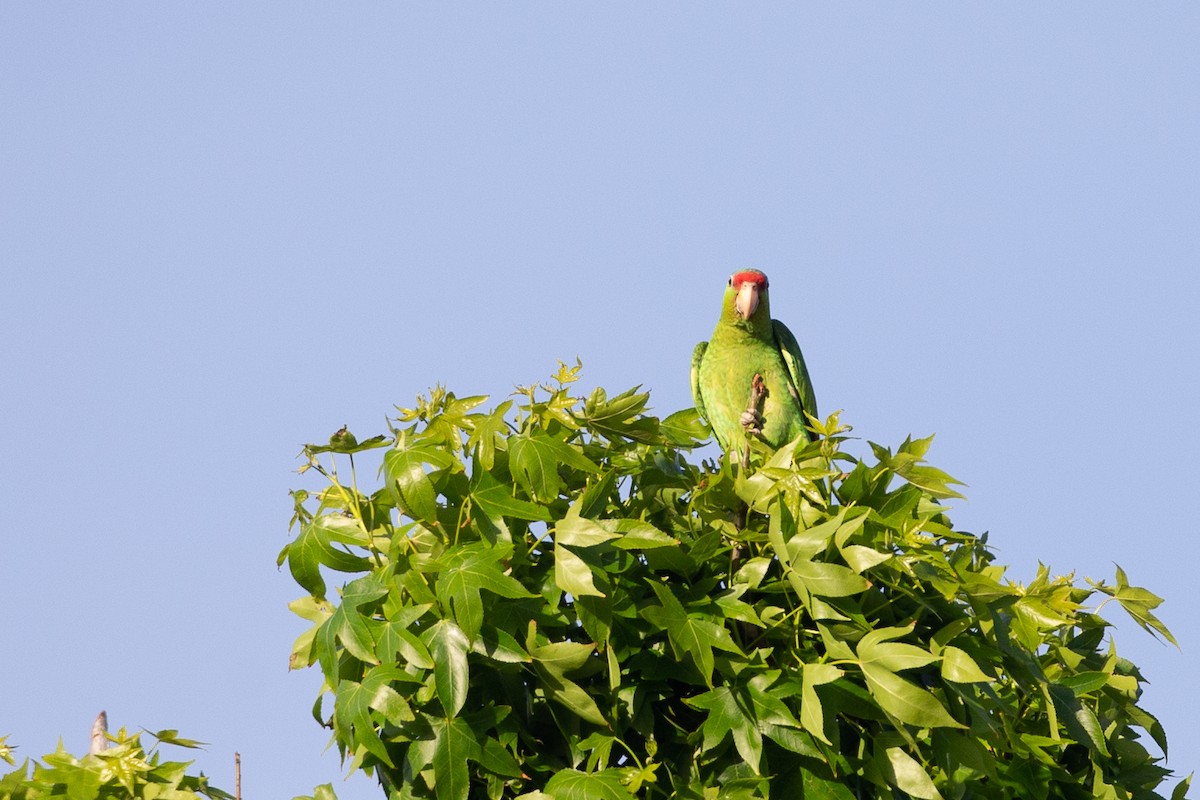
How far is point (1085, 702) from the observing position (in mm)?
4805

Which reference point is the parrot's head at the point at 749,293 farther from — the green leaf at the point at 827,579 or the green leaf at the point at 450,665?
the green leaf at the point at 450,665

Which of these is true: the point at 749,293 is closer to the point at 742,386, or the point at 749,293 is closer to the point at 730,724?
the point at 742,386

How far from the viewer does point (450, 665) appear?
138 inches

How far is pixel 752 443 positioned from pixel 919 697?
1134 millimetres

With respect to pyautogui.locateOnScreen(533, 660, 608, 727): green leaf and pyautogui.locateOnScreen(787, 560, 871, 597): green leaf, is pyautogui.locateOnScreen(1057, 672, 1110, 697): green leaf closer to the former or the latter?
pyautogui.locateOnScreen(787, 560, 871, 597): green leaf

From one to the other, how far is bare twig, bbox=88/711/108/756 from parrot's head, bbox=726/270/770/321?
4479mm

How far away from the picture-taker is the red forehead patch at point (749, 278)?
7918 millimetres

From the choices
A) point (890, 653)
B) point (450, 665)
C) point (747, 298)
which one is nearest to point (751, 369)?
point (747, 298)

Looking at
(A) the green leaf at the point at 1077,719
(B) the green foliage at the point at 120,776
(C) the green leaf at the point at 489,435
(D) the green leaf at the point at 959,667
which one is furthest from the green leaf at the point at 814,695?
(B) the green foliage at the point at 120,776

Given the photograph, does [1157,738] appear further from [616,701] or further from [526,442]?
[526,442]

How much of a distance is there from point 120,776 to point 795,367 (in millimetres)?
4877

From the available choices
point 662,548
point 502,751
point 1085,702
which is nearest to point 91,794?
point 502,751

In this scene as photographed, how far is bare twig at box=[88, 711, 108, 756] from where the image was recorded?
458 centimetres

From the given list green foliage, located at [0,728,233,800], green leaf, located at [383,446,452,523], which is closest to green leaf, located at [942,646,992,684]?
green leaf, located at [383,446,452,523]
